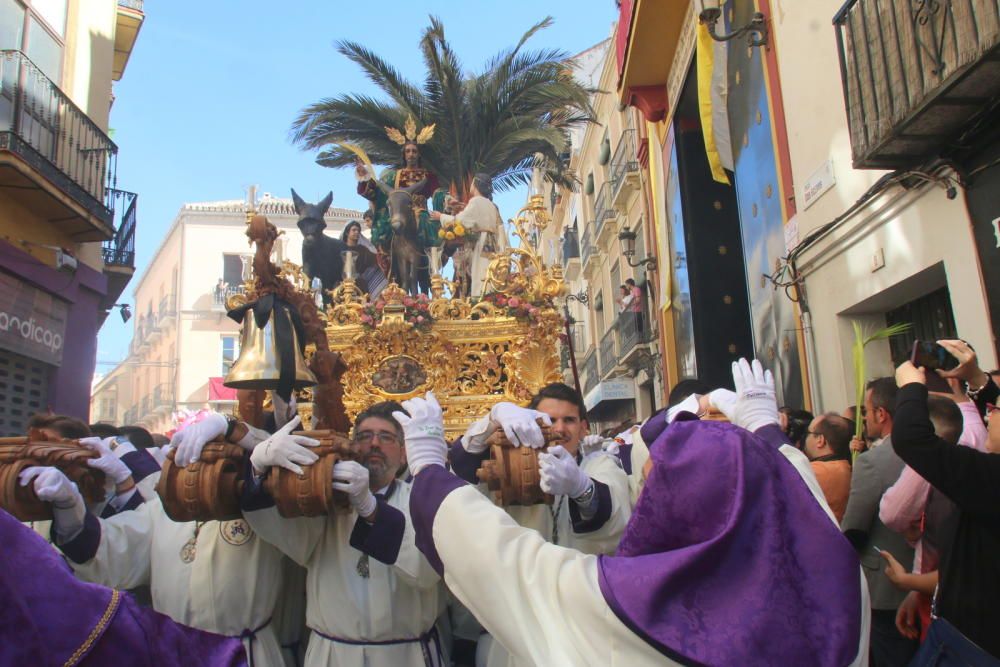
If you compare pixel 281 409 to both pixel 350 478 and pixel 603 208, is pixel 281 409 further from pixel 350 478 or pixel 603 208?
pixel 603 208

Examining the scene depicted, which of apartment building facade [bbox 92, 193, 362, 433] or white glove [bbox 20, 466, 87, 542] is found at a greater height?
apartment building facade [bbox 92, 193, 362, 433]

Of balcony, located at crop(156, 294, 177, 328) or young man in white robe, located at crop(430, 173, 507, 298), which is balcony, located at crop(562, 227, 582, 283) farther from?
young man in white robe, located at crop(430, 173, 507, 298)

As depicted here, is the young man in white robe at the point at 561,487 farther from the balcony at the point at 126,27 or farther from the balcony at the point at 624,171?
the balcony at the point at 624,171

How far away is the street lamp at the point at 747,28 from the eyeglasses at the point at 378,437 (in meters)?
5.54

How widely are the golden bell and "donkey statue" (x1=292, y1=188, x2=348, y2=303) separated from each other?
16.5ft

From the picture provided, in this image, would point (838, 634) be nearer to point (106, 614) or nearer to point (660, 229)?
point (106, 614)

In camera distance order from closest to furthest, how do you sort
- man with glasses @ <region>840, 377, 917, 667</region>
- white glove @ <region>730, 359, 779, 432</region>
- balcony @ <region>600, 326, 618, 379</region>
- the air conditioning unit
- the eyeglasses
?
white glove @ <region>730, 359, 779, 432</region>, the eyeglasses, man with glasses @ <region>840, 377, 917, 667</region>, the air conditioning unit, balcony @ <region>600, 326, 618, 379</region>

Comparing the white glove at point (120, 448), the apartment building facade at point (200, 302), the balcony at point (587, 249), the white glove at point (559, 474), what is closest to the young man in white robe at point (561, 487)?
the white glove at point (559, 474)

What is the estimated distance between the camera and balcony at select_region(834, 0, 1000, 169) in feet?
13.6

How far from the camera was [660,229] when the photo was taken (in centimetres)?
1274

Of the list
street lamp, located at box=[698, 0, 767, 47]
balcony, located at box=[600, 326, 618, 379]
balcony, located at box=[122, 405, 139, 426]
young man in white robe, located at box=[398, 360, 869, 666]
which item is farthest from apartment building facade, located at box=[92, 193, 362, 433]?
young man in white robe, located at box=[398, 360, 869, 666]

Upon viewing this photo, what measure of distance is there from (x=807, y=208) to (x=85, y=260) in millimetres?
8973

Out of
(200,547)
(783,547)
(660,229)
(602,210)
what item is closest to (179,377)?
(602,210)

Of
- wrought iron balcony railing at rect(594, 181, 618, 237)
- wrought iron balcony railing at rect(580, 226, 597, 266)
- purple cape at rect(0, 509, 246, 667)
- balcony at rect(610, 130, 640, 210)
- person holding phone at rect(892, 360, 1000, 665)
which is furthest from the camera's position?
wrought iron balcony railing at rect(580, 226, 597, 266)
